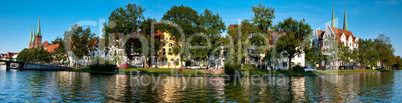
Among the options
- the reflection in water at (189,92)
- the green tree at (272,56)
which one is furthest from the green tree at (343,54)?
the reflection in water at (189,92)

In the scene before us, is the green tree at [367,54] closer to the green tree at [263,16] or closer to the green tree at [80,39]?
the green tree at [263,16]

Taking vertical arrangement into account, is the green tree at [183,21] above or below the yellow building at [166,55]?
above

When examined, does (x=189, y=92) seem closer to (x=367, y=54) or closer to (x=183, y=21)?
(x=183, y=21)

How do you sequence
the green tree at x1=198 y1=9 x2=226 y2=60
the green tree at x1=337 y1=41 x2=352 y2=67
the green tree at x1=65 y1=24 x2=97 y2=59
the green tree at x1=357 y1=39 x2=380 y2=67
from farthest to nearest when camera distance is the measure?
the green tree at x1=357 y1=39 x2=380 y2=67 < the green tree at x1=337 y1=41 x2=352 y2=67 < the green tree at x1=65 y1=24 x2=97 y2=59 < the green tree at x1=198 y1=9 x2=226 y2=60

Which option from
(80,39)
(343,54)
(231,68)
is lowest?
(231,68)

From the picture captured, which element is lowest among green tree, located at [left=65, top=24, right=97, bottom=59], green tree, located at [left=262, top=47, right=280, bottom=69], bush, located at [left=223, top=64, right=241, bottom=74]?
bush, located at [left=223, top=64, right=241, bottom=74]

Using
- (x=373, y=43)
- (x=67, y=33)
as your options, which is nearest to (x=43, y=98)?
(x=67, y=33)

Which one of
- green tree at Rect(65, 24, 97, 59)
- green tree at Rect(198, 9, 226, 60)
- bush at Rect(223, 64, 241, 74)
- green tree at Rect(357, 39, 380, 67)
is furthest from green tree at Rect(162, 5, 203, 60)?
green tree at Rect(357, 39, 380, 67)

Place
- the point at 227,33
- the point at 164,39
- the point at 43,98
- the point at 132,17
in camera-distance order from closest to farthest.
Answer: the point at 43,98
the point at 227,33
the point at 132,17
the point at 164,39

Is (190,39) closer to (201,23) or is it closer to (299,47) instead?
(201,23)

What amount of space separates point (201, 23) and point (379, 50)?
258 ft

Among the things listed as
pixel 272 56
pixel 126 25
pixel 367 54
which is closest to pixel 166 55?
pixel 126 25

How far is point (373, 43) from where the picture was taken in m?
109

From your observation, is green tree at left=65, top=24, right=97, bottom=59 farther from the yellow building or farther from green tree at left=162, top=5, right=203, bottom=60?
green tree at left=162, top=5, right=203, bottom=60
